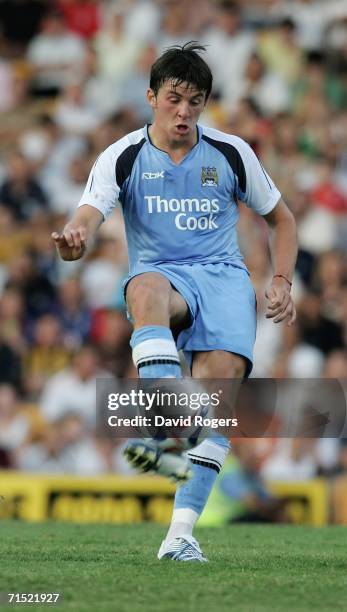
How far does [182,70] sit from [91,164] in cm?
940

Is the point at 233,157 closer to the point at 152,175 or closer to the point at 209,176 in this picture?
the point at 209,176

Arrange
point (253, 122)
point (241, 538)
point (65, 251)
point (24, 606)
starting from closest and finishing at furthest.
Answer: point (24, 606)
point (65, 251)
point (241, 538)
point (253, 122)

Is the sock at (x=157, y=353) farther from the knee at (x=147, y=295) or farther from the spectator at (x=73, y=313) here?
the spectator at (x=73, y=313)

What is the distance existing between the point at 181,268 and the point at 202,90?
2.96 feet

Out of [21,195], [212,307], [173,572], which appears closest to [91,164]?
[21,195]

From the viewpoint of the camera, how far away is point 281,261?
6793 mm

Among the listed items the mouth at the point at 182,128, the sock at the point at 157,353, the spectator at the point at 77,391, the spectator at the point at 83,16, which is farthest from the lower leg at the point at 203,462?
the spectator at the point at 83,16

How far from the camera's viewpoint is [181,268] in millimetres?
6570

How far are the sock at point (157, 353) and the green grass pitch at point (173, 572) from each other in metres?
0.91

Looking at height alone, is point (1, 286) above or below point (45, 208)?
below

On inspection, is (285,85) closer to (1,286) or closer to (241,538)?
(1,286)

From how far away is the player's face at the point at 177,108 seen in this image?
6410 mm

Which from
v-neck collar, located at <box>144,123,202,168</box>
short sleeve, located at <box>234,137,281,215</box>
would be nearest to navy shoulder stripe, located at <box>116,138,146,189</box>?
v-neck collar, located at <box>144,123,202,168</box>

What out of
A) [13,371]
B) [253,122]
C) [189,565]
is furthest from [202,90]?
[253,122]
